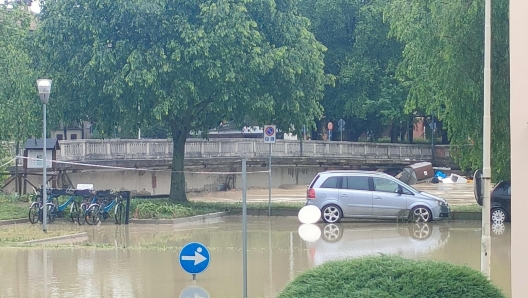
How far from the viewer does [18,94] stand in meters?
29.4

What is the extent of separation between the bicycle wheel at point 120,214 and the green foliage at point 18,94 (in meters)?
5.54

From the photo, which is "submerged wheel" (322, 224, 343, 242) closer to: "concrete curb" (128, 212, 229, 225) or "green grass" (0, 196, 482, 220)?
"concrete curb" (128, 212, 229, 225)

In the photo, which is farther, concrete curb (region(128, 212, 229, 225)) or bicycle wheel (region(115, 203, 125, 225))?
concrete curb (region(128, 212, 229, 225))

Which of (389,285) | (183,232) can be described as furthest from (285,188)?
(389,285)

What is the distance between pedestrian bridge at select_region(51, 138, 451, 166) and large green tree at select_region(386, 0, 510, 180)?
1886cm

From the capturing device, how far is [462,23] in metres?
21.9

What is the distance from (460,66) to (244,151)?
84.6 feet

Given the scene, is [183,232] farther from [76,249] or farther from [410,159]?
[410,159]

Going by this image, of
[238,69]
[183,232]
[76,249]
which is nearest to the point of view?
[76,249]

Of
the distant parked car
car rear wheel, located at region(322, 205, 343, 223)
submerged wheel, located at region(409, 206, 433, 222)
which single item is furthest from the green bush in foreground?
submerged wheel, located at region(409, 206, 433, 222)

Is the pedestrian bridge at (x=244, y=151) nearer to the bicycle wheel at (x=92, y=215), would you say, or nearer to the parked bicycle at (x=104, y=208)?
the parked bicycle at (x=104, y=208)

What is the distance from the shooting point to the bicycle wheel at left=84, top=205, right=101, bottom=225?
81.6ft

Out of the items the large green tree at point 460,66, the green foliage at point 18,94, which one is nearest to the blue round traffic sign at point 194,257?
the large green tree at point 460,66

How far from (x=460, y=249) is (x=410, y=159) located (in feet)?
129
